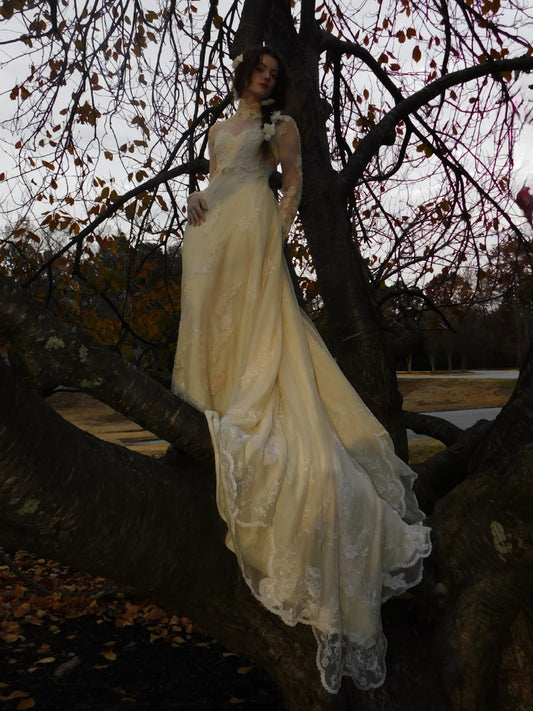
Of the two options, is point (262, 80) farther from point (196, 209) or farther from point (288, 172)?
point (196, 209)

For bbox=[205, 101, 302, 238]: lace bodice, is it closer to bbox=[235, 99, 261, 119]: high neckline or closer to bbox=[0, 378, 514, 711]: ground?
bbox=[235, 99, 261, 119]: high neckline

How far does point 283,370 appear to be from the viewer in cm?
258

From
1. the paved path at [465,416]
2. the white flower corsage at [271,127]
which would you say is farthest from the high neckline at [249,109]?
the paved path at [465,416]

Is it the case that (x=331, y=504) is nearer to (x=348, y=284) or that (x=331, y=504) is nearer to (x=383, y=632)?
(x=383, y=632)

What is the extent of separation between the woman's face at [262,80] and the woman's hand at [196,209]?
0.63 m

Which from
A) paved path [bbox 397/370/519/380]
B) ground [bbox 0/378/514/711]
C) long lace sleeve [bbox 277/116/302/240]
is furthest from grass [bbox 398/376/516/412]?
long lace sleeve [bbox 277/116/302/240]

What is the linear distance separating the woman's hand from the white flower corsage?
0.47 meters

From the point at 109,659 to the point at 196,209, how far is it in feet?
8.86

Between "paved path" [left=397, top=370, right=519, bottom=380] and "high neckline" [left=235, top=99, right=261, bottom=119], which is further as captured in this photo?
"paved path" [left=397, top=370, right=519, bottom=380]

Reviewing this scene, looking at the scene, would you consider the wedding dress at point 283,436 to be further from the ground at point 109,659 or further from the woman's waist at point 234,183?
the ground at point 109,659

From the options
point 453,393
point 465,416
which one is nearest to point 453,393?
point 453,393

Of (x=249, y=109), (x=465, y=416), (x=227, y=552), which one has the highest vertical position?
(x=249, y=109)

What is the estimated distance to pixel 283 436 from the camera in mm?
2338

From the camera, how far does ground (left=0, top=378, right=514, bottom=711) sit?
3.13m
